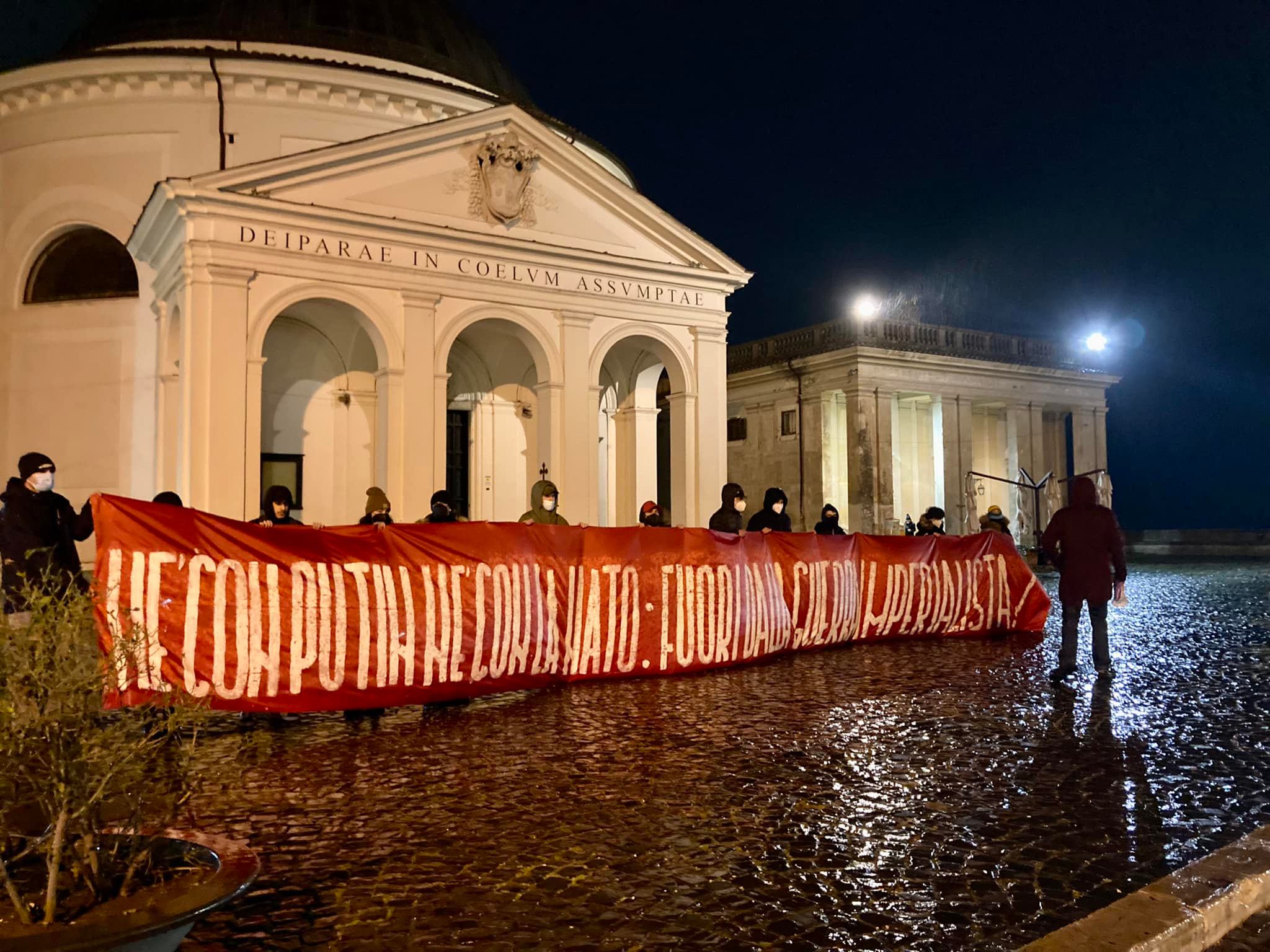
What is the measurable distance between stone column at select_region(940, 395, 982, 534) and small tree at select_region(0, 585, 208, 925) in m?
32.8

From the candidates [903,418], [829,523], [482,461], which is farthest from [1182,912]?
[903,418]

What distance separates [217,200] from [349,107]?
6921 mm

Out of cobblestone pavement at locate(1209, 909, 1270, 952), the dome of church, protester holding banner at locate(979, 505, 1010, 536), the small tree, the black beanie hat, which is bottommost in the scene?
cobblestone pavement at locate(1209, 909, 1270, 952)

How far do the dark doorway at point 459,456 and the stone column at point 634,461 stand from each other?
140 inches

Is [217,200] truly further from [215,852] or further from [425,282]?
[215,852]

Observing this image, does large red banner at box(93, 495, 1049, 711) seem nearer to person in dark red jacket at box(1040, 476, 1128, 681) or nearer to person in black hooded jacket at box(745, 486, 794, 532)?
person in black hooded jacket at box(745, 486, 794, 532)

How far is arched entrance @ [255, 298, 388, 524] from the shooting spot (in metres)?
19.1

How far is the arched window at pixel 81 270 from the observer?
20.1 metres

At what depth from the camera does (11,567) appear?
7.43 meters

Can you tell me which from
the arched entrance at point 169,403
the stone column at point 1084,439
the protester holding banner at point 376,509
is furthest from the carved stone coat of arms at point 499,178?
the stone column at point 1084,439

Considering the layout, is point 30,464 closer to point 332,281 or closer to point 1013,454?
point 332,281

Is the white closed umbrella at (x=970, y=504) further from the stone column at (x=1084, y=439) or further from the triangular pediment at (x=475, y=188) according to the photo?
the triangular pediment at (x=475, y=188)

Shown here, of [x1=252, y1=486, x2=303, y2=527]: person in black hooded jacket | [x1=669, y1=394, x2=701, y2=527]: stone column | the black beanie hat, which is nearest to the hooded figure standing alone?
[x1=252, y1=486, x2=303, y2=527]: person in black hooded jacket

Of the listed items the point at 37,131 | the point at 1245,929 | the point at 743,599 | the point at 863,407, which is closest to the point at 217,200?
the point at 37,131
